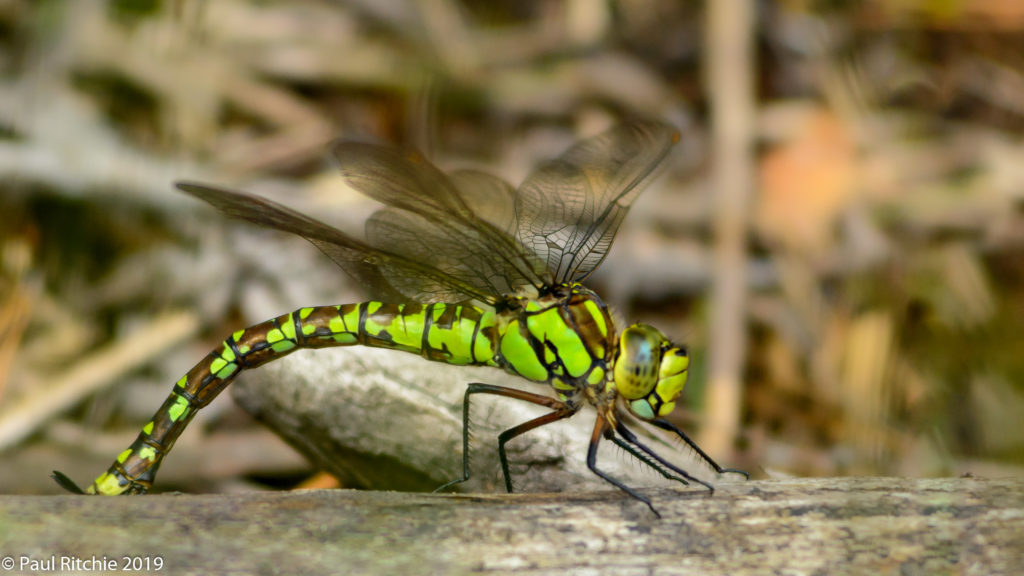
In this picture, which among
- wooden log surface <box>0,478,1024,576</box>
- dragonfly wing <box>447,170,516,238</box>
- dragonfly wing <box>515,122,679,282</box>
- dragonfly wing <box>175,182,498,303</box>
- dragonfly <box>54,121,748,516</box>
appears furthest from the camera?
dragonfly wing <box>447,170,516,238</box>

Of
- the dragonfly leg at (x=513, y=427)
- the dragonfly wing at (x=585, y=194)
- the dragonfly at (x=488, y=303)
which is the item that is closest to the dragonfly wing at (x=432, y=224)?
the dragonfly at (x=488, y=303)

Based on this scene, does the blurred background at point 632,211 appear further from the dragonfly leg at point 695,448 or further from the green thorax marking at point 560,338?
the green thorax marking at point 560,338

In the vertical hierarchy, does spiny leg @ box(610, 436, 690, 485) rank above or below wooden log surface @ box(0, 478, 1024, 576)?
above

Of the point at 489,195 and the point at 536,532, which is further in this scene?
the point at 489,195

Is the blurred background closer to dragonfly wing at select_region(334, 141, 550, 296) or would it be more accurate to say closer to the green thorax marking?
the green thorax marking

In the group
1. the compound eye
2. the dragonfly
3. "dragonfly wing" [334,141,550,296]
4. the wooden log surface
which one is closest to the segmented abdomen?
the dragonfly

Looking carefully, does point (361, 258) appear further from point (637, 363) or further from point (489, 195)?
point (637, 363)

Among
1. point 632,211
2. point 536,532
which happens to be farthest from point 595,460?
point 632,211
